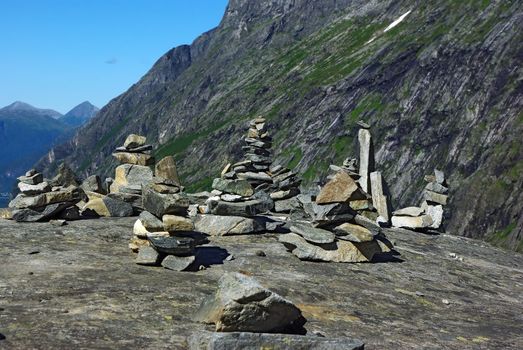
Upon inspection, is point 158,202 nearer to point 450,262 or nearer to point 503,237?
point 450,262

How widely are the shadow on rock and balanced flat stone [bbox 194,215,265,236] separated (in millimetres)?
3155

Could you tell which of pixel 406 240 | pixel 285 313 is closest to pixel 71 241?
pixel 285 313

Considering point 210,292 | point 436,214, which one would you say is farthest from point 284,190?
point 210,292

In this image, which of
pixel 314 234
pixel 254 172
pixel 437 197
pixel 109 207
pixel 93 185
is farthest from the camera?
pixel 437 197

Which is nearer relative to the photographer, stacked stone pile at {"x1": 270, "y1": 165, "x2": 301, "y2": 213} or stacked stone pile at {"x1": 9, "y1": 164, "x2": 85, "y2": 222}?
stacked stone pile at {"x1": 9, "y1": 164, "x2": 85, "y2": 222}

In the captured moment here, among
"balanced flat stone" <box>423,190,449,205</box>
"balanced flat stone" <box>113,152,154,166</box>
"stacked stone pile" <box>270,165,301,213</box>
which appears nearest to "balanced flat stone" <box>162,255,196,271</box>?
"balanced flat stone" <box>113,152,154,166</box>

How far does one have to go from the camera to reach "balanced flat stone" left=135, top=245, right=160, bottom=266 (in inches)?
674

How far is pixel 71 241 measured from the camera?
2023cm

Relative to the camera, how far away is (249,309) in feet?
35.3

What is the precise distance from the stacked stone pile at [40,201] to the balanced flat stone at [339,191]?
11.1 meters

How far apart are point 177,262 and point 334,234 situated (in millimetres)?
6310

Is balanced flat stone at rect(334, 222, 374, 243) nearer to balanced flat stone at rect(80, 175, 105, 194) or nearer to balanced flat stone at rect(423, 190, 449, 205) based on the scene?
balanced flat stone at rect(423, 190, 449, 205)

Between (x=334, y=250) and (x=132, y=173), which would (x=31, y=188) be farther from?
(x=334, y=250)

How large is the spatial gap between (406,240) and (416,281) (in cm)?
825
